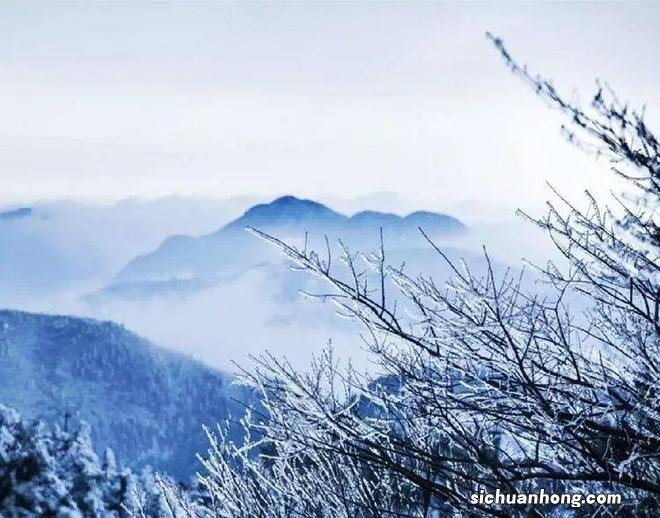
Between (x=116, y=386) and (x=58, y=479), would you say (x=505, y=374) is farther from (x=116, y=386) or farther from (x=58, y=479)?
(x=116, y=386)

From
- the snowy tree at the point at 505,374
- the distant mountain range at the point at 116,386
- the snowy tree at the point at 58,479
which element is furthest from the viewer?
the distant mountain range at the point at 116,386

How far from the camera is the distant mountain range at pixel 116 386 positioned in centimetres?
9481

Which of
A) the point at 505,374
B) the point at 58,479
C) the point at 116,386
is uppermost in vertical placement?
the point at 505,374

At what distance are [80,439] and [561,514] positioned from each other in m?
16.0

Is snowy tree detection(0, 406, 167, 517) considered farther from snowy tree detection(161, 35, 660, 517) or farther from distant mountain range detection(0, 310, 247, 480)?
distant mountain range detection(0, 310, 247, 480)

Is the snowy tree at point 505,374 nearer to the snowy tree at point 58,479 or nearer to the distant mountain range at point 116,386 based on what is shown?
the snowy tree at point 58,479

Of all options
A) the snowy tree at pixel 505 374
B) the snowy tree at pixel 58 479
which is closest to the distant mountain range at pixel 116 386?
the snowy tree at pixel 58 479

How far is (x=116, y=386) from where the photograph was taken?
102625mm

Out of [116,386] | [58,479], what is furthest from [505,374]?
[116,386]

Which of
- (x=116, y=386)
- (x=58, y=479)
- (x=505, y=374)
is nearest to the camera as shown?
(x=505, y=374)

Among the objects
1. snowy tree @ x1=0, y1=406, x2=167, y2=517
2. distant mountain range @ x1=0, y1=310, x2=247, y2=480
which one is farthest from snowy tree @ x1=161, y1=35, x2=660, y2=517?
distant mountain range @ x1=0, y1=310, x2=247, y2=480

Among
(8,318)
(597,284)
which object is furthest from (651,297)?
(8,318)

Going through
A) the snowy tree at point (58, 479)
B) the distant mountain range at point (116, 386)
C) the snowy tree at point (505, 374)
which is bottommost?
the distant mountain range at point (116, 386)

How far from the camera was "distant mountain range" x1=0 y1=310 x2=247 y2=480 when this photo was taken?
94812 mm
